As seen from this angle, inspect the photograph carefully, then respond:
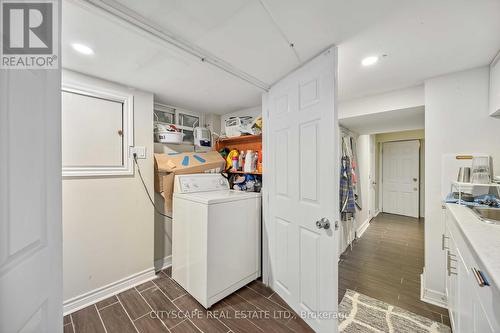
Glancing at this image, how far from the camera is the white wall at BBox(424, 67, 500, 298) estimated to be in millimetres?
1609

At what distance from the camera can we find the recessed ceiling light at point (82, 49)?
1.32 metres

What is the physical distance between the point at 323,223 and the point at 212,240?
99 centimetres

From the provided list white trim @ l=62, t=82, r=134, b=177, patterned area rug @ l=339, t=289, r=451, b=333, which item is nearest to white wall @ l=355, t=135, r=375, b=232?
patterned area rug @ l=339, t=289, r=451, b=333

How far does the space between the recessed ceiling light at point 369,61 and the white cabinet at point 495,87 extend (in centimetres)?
85

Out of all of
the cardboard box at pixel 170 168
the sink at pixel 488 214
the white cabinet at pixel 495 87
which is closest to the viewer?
the sink at pixel 488 214

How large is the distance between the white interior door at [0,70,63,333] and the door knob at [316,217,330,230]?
55.2 inches

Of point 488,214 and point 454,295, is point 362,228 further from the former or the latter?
point 488,214

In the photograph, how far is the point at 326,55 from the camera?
4.48 ft

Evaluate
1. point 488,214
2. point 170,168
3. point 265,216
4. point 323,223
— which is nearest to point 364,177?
point 488,214

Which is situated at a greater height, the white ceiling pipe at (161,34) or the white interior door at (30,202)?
the white ceiling pipe at (161,34)

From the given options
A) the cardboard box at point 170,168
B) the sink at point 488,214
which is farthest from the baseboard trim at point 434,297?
the cardboard box at point 170,168

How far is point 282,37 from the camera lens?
4.14ft

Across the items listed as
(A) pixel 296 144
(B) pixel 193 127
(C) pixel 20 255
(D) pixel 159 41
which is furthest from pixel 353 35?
(B) pixel 193 127

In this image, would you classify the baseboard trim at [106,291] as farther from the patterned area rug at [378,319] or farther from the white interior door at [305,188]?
the patterned area rug at [378,319]
